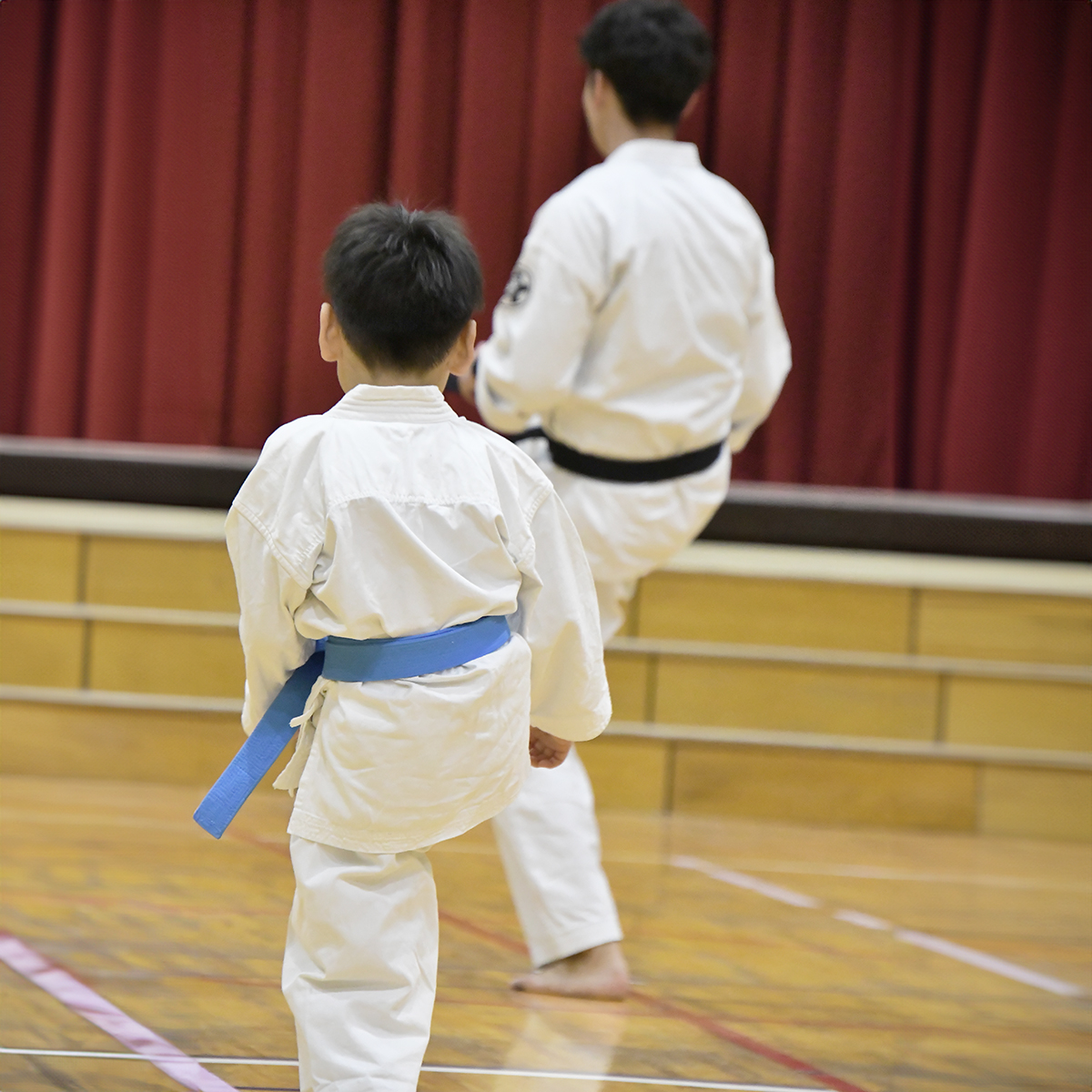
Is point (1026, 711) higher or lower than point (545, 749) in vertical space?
lower

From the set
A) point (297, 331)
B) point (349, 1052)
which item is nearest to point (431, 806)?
point (349, 1052)

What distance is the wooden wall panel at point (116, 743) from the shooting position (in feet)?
9.89

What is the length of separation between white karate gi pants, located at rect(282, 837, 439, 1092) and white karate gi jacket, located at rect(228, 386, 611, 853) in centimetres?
3

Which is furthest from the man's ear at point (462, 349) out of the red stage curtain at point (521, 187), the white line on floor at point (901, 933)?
the red stage curtain at point (521, 187)

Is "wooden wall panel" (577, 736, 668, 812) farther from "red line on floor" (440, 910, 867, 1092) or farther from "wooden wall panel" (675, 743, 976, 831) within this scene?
"red line on floor" (440, 910, 867, 1092)

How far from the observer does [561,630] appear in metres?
1.34

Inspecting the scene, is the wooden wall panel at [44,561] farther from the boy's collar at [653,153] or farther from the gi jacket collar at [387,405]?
the gi jacket collar at [387,405]

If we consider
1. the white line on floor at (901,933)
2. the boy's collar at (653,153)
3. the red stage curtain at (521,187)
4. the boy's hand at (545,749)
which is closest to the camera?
the boy's hand at (545,749)

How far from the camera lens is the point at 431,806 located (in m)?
1.26

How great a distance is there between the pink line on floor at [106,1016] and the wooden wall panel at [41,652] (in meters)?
1.12

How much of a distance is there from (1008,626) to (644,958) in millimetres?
1355

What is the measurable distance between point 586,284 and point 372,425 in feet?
2.26

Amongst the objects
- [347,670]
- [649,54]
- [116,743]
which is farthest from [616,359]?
[116,743]

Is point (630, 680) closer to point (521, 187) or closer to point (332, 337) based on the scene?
point (521, 187)
